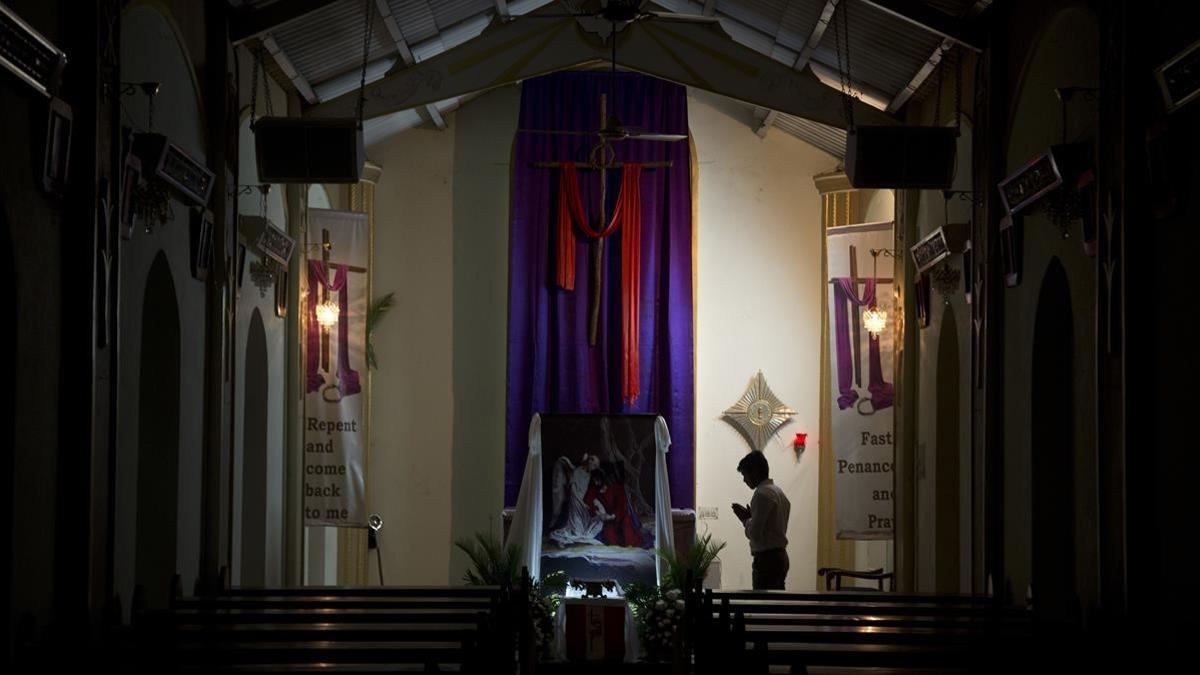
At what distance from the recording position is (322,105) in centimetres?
1204

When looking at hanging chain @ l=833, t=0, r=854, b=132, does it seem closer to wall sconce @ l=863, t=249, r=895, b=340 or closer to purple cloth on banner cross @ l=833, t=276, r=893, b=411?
wall sconce @ l=863, t=249, r=895, b=340

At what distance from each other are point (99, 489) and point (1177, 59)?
18.2ft

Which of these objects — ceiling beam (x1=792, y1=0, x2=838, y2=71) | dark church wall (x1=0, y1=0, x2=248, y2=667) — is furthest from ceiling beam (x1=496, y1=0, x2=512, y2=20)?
dark church wall (x1=0, y1=0, x2=248, y2=667)

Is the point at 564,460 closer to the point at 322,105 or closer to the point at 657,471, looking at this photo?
the point at 657,471

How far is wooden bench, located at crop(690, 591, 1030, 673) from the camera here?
698 centimetres

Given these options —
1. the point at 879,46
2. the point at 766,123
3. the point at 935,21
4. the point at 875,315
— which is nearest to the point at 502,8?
the point at 766,123

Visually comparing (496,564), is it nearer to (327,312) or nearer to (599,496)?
(599,496)

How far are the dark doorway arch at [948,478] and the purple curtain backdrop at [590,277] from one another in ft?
14.0

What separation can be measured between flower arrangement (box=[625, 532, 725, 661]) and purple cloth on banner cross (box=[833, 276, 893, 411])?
6.05 ft

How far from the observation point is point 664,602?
11547mm

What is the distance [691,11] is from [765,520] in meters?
5.56

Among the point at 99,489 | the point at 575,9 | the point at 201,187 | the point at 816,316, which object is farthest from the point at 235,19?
the point at 816,316

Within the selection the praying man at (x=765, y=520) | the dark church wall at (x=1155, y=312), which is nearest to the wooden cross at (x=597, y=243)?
the praying man at (x=765, y=520)

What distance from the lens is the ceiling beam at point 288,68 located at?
36.4ft
